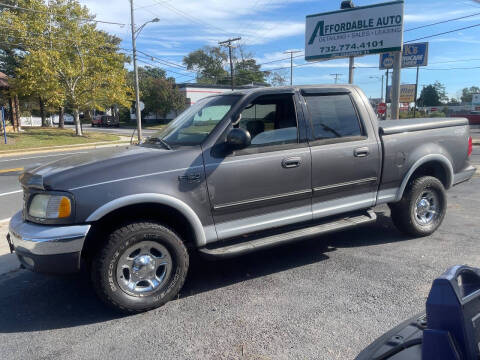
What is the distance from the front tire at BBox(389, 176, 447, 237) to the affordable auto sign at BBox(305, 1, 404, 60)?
14476 mm

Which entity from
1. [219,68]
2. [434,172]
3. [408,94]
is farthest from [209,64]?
[434,172]

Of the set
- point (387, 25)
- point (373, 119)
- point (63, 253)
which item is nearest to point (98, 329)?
point (63, 253)

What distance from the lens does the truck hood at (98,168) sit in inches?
126

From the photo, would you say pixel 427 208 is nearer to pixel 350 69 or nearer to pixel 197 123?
pixel 197 123

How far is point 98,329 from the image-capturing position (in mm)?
3199

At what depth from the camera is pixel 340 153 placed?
170 inches

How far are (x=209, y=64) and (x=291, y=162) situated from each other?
89356mm

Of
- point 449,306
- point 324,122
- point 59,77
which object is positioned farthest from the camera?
point 59,77

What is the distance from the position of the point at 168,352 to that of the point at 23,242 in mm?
1485

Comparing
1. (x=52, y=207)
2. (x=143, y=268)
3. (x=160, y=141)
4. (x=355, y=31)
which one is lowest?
(x=143, y=268)

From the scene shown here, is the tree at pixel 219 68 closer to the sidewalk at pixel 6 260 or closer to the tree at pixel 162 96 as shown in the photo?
the tree at pixel 162 96

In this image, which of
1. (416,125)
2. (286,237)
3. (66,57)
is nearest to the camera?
(286,237)

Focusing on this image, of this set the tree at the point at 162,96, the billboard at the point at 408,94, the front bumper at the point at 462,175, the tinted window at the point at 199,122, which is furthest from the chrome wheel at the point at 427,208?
Answer: the tree at the point at 162,96

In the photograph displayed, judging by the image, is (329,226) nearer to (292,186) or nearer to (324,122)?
(292,186)
